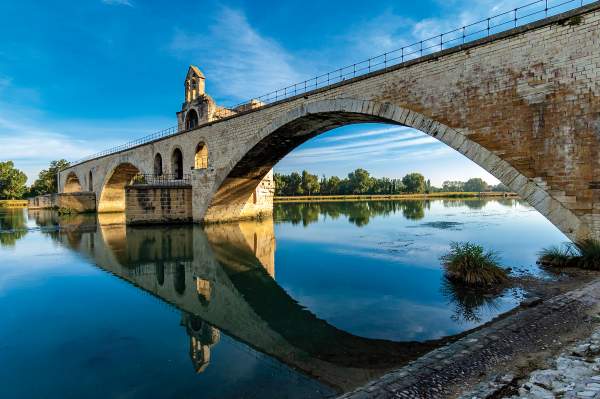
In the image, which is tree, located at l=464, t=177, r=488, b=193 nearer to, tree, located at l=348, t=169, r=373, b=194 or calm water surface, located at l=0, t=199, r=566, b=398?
tree, located at l=348, t=169, r=373, b=194

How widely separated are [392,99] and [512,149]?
5475 mm

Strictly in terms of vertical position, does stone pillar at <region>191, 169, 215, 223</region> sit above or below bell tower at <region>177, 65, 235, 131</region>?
below

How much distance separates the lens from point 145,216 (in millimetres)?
24031

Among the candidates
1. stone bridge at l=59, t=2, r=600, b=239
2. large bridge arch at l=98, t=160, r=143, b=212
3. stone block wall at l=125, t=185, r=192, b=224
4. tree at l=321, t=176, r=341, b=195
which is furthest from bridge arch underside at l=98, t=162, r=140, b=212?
tree at l=321, t=176, r=341, b=195

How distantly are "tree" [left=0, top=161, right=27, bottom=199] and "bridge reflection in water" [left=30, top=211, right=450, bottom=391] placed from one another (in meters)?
71.9

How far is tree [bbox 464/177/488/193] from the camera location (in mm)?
184762

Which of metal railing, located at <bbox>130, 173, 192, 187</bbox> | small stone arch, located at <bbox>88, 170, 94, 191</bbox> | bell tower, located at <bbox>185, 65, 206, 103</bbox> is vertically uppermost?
bell tower, located at <bbox>185, 65, 206, 103</bbox>

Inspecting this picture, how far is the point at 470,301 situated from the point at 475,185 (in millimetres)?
201901

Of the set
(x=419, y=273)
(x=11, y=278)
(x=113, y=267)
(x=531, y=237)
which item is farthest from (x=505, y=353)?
(x=531, y=237)

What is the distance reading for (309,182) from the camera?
85750mm

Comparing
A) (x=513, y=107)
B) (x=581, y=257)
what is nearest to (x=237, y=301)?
(x=581, y=257)

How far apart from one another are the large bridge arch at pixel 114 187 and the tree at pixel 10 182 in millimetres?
45601

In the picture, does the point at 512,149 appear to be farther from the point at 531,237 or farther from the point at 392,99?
the point at 531,237

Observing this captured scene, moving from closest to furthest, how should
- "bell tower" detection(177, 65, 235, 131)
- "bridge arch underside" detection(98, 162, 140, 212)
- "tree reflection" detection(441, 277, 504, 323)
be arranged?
1. "tree reflection" detection(441, 277, 504, 323)
2. "bell tower" detection(177, 65, 235, 131)
3. "bridge arch underside" detection(98, 162, 140, 212)
